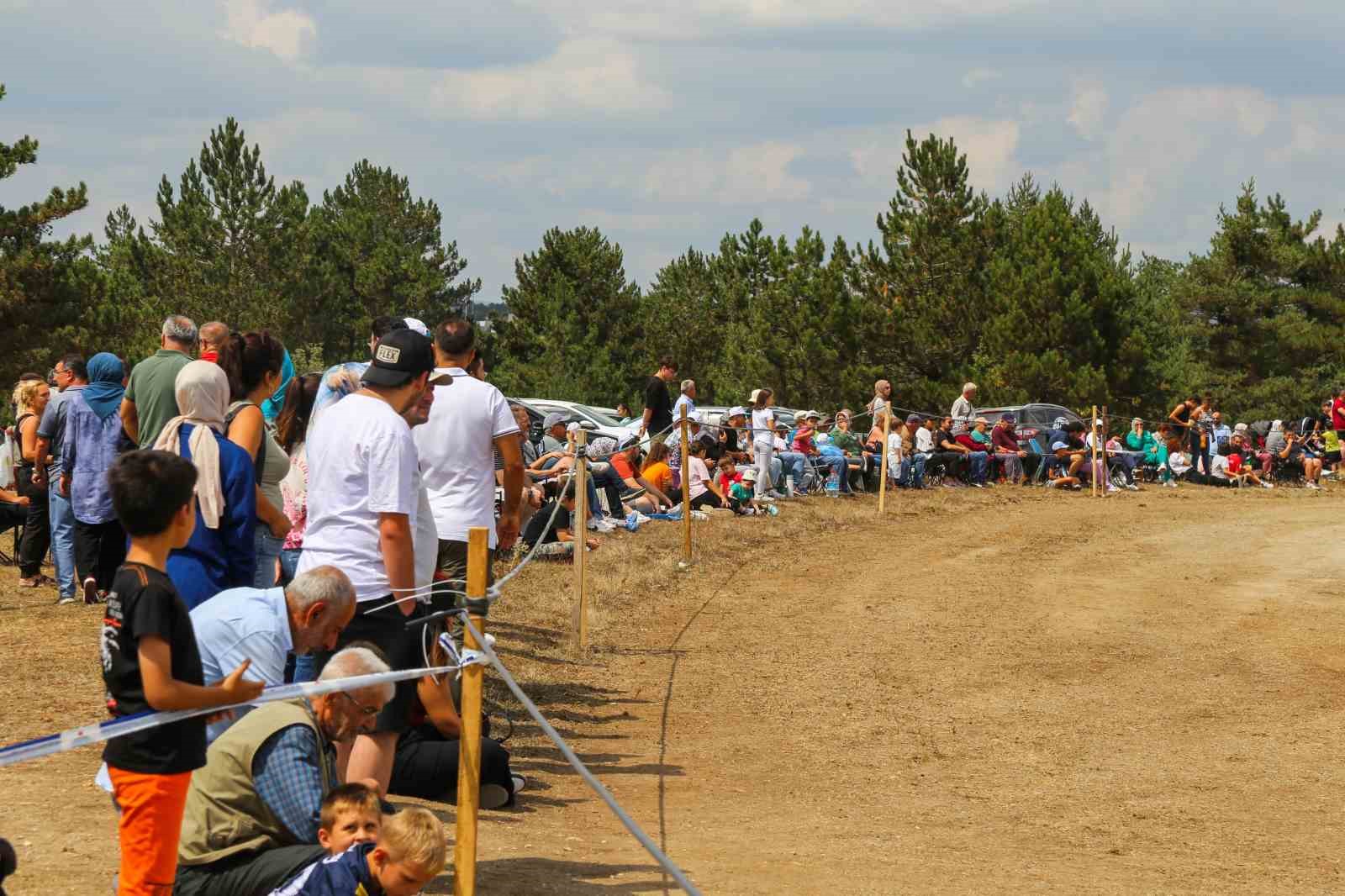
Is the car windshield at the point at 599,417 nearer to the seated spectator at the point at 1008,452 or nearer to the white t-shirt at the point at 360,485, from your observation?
the seated spectator at the point at 1008,452

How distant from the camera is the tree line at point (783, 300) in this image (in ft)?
136

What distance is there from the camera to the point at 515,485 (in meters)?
7.07

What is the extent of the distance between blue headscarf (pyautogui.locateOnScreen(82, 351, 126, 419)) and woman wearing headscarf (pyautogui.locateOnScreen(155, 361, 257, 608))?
4800 mm

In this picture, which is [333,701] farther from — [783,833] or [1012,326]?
[1012,326]

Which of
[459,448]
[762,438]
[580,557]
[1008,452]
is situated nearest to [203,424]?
[459,448]

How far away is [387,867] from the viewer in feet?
14.7

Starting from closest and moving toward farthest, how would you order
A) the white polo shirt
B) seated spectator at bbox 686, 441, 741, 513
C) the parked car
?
1. the white polo shirt
2. seated spectator at bbox 686, 441, 741, 513
3. the parked car

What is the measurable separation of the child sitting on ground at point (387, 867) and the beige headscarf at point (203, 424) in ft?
5.13

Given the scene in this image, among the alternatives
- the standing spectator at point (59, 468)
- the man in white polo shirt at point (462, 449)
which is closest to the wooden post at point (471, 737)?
the man in white polo shirt at point (462, 449)

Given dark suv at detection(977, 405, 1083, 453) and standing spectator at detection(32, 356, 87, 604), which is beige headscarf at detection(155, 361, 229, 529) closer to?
standing spectator at detection(32, 356, 87, 604)

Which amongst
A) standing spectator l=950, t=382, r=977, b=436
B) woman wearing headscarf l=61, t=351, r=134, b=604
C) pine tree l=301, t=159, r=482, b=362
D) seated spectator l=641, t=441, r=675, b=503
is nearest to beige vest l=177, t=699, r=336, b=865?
woman wearing headscarf l=61, t=351, r=134, b=604

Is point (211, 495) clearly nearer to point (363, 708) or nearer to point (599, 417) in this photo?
point (363, 708)

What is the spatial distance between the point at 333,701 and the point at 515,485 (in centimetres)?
244

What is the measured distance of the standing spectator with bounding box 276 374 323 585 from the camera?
726cm
